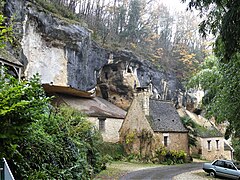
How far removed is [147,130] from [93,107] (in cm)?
556

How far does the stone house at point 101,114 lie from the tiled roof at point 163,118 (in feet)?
11.4

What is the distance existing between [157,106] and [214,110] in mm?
13508

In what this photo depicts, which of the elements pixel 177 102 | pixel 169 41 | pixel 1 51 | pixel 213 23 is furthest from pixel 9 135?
pixel 169 41

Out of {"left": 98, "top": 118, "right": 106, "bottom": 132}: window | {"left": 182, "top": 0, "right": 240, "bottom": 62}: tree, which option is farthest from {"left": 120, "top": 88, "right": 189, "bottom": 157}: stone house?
{"left": 182, "top": 0, "right": 240, "bottom": 62}: tree

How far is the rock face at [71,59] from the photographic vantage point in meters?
20.3

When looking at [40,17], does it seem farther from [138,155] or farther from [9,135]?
[9,135]

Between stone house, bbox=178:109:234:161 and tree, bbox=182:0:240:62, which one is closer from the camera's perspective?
tree, bbox=182:0:240:62

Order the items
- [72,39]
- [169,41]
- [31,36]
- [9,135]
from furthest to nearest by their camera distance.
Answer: [169,41], [72,39], [31,36], [9,135]

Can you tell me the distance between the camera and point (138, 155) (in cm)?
2420

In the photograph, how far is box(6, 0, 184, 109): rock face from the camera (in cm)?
2031

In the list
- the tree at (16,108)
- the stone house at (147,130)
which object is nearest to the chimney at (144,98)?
the stone house at (147,130)

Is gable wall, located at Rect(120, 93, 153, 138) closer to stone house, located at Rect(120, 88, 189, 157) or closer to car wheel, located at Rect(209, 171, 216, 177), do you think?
stone house, located at Rect(120, 88, 189, 157)

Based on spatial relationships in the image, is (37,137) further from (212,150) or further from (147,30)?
(147,30)

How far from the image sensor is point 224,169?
16.1 meters
